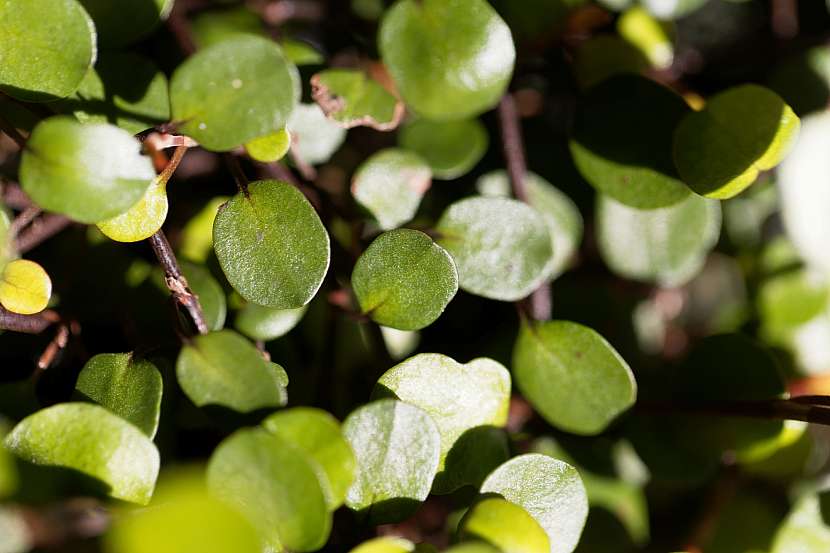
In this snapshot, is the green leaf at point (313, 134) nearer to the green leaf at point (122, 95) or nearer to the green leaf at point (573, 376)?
the green leaf at point (122, 95)

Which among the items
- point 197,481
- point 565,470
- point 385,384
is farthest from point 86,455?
point 565,470

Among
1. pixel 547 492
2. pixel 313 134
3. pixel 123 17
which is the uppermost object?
pixel 123 17

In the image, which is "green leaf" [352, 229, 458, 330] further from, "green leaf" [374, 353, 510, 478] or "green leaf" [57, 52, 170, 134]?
"green leaf" [57, 52, 170, 134]

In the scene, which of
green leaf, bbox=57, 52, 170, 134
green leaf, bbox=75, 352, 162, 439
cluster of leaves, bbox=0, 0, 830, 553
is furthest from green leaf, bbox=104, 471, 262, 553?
green leaf, bbox=57, 52, 170, 134

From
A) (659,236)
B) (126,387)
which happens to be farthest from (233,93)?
(659,236)

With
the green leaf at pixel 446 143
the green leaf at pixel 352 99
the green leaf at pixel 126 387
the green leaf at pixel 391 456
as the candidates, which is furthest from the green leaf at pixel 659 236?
the green leaf at pixel 126 387

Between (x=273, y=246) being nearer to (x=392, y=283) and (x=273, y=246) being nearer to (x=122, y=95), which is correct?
(x=392, y=283)

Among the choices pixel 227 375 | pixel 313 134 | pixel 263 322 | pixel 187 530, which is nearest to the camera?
pixel 187 530

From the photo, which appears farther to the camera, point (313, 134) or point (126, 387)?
point (313, 134)
